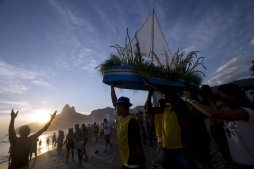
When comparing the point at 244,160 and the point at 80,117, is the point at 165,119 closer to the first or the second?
the point at 244,160

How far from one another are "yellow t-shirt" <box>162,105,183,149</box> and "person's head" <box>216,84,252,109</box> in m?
0.86

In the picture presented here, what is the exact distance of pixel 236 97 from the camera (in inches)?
64.6

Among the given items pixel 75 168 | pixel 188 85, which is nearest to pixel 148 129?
pixel 75 168

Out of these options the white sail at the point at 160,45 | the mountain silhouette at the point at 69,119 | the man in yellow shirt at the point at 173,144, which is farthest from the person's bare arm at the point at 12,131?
the mountain silhouette at the point at 69,119

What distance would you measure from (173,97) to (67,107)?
200361mm

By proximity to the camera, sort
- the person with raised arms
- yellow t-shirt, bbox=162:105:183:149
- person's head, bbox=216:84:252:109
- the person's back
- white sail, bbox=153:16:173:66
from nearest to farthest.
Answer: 1. the person with raised arms
2. person's head, bbox=216:84:252:109
3. yellow t-shirt, bbox=162:105:183:149
4. the person's back
5. white sail, bbox=153:16:173:66

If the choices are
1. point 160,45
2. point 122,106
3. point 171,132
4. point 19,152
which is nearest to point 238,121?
point 171,132

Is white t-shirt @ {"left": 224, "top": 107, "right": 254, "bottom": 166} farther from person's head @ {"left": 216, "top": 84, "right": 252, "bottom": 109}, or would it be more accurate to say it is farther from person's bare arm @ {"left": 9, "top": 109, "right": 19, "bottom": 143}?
person's bare arm @ {"left": 9, "top": 109, "right": 19, "bottom": 143}

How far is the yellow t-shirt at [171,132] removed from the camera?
7.32 ft

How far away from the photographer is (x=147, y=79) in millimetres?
2684

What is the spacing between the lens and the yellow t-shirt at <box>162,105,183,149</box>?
223cm

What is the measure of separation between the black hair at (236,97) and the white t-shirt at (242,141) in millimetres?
141

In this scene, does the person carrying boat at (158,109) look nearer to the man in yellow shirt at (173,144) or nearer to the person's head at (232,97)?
the man in yellow shirt at (173,144)

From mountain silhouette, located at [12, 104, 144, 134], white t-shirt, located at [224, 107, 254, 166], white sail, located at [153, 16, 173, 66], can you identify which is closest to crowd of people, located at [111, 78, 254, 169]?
white t-shirt, located at [224, 107, 254, 166]
